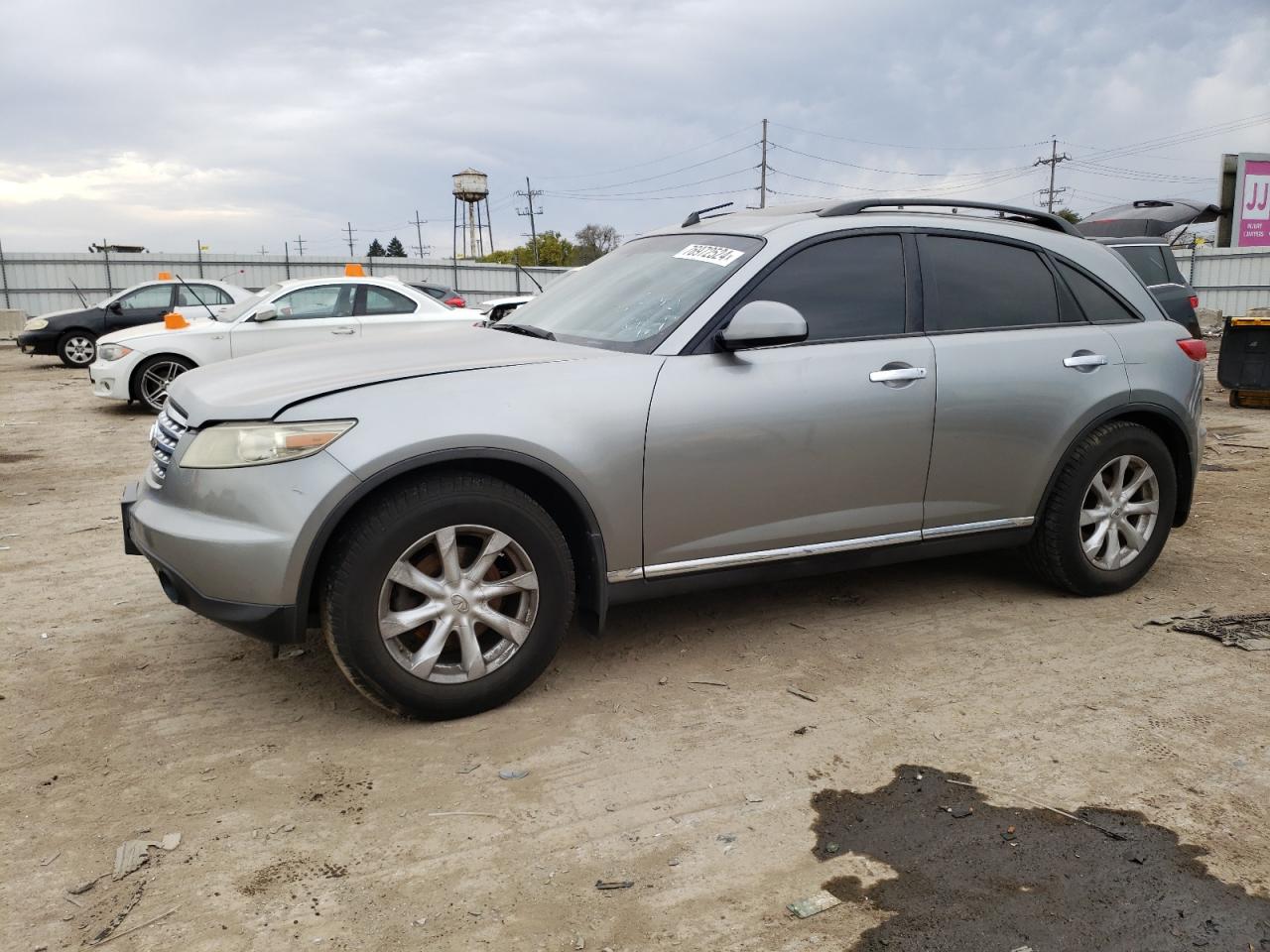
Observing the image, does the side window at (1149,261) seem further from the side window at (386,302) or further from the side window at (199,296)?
the side window at (199,296)

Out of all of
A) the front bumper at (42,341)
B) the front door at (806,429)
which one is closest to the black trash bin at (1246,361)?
the front door at (806,429)

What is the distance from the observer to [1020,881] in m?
2.56

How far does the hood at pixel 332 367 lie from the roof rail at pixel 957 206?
1.26 m

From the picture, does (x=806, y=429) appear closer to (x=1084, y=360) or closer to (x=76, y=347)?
(x=1084, y=360)

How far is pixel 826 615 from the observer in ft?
14.7

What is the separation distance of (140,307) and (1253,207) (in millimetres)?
30291

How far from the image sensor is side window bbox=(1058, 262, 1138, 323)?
460 centimetres

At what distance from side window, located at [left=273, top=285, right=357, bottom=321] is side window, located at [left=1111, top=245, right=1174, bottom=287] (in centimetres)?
879

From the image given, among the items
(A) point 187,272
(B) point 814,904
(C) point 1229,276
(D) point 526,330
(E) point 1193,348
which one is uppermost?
(A) point 187,272

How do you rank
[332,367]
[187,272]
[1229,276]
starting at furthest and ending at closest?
[187,272] → [1229,276] → [332,367]

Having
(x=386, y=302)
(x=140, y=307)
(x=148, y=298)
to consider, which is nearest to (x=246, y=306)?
(x=386, y=302)

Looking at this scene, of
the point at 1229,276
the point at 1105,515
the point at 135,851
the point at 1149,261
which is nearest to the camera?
the point at 135,851

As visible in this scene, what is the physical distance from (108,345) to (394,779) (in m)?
10.2

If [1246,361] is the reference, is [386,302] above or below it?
above
